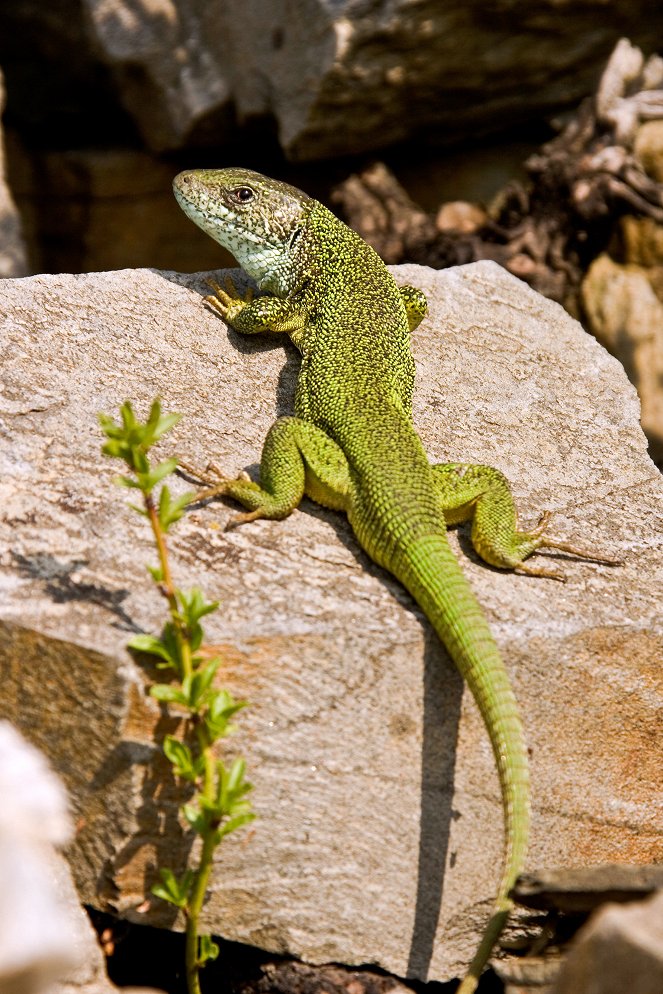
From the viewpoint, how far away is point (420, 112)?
8586mm

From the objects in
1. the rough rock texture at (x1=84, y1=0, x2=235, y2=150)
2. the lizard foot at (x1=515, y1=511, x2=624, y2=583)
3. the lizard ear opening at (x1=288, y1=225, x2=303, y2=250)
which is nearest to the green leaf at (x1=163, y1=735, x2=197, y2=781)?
the lizard foot at (x1=515, y1=511, x2=624, y2=583)

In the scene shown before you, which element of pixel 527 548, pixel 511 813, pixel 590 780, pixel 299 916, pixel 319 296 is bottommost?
pixel 299 916

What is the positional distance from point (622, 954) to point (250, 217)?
386 centimetres

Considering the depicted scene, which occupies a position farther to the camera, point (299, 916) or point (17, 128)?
point (17, 128)

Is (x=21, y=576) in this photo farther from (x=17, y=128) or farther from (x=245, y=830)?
(x=17, y=128)

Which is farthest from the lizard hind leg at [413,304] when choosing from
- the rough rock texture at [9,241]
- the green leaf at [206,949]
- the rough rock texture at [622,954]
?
the rough rock texture at [9,241]

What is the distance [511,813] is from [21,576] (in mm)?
1643

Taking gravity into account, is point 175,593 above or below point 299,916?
above

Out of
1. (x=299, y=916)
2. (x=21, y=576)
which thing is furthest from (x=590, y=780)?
(x=21, y=576)

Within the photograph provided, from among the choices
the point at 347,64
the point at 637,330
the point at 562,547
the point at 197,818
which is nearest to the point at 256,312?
the point at 562,547

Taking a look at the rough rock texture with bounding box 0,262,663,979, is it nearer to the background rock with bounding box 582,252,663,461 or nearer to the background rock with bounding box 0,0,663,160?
the background rock with bounding box 582,252,663,461

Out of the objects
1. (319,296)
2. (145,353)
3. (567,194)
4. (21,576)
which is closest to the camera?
(21,576)

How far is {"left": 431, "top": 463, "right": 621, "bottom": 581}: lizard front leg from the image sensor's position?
14.0 ft

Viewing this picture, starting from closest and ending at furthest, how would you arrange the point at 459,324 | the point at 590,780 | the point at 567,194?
the point at 590,780
the point at 459,324
the point at 567,194
